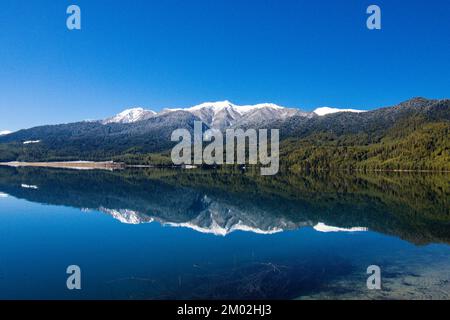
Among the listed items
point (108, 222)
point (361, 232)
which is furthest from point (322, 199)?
point (108, 222)

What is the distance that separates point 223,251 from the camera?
1323 inches

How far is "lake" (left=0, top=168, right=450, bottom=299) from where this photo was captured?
23.3 m

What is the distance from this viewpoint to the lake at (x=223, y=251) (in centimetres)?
2327

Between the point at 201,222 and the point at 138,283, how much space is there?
26434 mm
